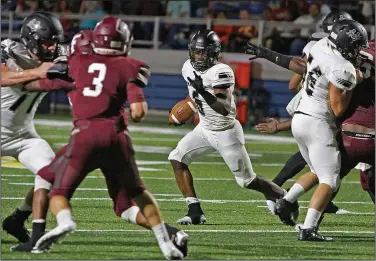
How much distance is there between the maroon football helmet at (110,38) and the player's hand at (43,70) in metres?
0.43

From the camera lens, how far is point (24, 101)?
7395 millimetres

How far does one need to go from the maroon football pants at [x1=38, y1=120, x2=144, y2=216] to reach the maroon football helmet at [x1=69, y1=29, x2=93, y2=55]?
483 millimetres

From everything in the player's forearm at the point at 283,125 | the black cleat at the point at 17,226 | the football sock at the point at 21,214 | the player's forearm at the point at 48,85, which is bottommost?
the black cleat at the point at 17,226

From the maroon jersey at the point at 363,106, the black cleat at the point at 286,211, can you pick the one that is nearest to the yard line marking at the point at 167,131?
the black cleat at the point at 286,211

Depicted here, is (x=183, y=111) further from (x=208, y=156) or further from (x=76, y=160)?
(x=208, y=156)

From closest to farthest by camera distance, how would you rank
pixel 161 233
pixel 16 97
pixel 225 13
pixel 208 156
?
pixel 161 233
pixel 16 97
pixel 208 156
pixel 225 13

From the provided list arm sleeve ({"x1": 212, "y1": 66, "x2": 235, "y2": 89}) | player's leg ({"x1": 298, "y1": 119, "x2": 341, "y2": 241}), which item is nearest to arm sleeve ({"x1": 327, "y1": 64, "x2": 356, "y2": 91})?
player's leg ({"x1": 298, "y1": 119, "x2": 341, "y2": 241})

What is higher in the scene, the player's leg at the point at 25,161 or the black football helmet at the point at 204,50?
the black football helmet at the point at 204,50

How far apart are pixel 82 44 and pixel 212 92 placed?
192cm

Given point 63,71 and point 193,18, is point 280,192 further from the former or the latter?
point 193,18

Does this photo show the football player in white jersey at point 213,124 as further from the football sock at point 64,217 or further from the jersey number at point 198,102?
the football sock at point 64,217

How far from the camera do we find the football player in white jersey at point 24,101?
285 inches

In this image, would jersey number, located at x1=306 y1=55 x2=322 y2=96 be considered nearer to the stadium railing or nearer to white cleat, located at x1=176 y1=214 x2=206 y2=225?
white cleat, located at x1=176 y1=214 x2=206 y2=225

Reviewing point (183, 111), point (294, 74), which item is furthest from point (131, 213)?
point (294, 74)
